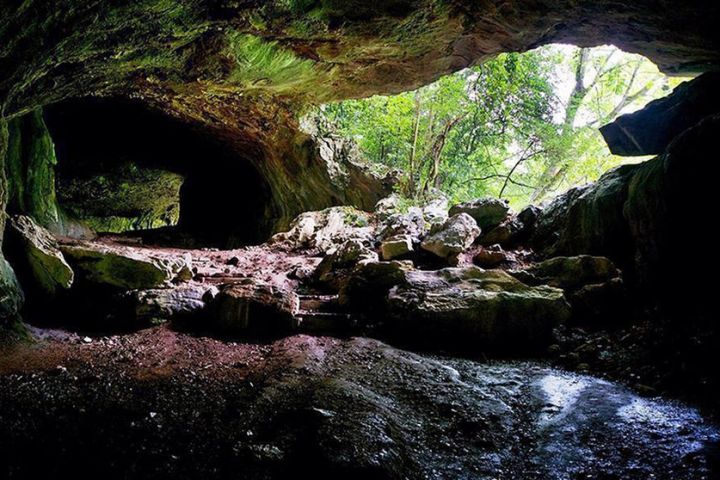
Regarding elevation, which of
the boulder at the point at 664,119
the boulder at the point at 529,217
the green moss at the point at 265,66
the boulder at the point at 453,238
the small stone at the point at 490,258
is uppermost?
the green moss at the point at 265,66

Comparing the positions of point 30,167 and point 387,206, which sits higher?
point 30,167

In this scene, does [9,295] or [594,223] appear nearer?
[9,295]

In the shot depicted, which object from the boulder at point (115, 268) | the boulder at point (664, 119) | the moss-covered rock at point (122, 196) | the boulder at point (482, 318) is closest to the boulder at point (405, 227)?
the boulder at point (482, 318)

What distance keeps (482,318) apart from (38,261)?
625 cm

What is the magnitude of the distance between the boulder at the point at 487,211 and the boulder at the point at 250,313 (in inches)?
237

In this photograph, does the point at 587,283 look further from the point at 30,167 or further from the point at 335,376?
the point at 30,167

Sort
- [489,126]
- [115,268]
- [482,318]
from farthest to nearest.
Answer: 1. [489,126]
2. [115,268]
3. [482,318]

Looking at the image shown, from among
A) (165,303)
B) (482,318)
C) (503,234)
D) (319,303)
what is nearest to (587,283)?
(482,318)

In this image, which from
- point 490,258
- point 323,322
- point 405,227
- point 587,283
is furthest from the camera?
point 405,227

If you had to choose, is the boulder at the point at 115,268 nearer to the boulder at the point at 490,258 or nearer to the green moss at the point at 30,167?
the green moss at the point at 30,167

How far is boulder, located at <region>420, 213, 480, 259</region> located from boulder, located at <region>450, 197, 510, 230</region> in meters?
0.75

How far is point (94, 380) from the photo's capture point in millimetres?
3484

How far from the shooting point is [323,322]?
548 cm

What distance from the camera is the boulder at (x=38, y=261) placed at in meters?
5.27
